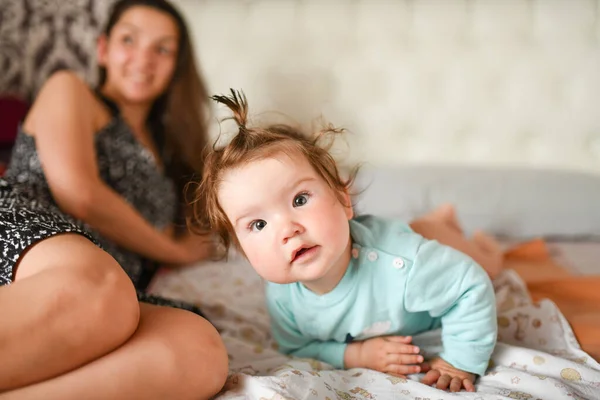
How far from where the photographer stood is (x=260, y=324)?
4.50 ft

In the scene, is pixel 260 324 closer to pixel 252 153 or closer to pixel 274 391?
pixel 274 391

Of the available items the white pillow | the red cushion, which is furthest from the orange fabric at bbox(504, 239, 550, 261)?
the red cushion

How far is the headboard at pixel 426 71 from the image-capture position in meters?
2.00

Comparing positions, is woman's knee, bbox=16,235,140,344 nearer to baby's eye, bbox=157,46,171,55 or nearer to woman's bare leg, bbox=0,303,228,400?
woman's bare leg, bbox=0,303,228,400

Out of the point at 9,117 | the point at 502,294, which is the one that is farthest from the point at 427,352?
the point at 9,117

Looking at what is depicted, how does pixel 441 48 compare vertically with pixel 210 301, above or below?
above

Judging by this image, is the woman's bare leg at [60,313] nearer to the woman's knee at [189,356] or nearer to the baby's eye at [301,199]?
the woman's knee at [189,356]

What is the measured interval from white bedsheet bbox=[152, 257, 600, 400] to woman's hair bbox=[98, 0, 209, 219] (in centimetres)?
50

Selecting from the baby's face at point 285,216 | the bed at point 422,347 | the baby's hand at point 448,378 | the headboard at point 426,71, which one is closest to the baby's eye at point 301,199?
the baby's face at point 285,216

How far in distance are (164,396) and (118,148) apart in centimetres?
87

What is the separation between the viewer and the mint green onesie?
1.04m

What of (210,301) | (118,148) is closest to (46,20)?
(118,148)

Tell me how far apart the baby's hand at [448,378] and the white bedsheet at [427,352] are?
0.02m

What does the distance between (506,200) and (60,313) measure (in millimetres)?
1415
